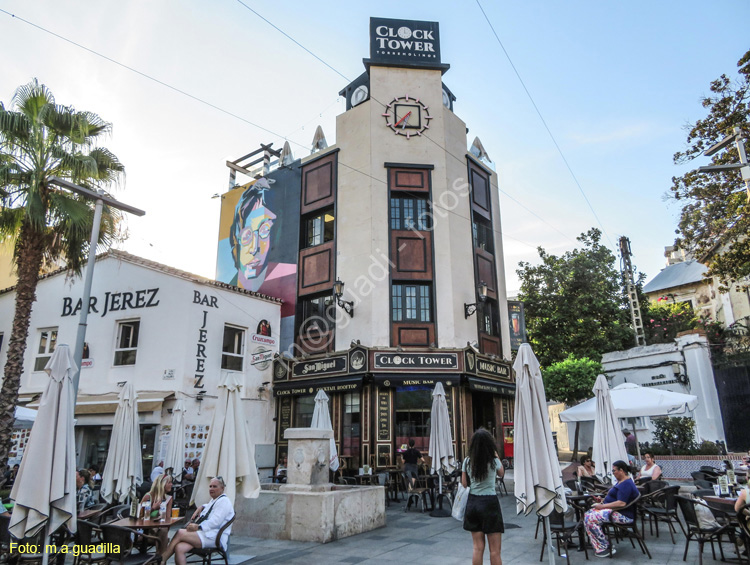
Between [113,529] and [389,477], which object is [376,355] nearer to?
[389,477]

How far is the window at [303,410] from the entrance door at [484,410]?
253 inches

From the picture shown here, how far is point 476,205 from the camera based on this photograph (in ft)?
72.8

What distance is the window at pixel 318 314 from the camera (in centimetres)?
2038

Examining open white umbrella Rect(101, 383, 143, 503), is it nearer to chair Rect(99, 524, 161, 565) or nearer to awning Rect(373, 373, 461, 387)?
chair Rect(99, 524, 161, 565)

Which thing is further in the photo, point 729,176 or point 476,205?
point 476,205

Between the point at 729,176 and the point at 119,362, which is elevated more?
the point at 729,176

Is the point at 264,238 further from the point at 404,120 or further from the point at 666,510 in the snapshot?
the point at 666,510

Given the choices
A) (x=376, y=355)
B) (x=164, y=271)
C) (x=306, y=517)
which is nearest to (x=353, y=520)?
(x=306, y=517)

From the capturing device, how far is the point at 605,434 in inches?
419

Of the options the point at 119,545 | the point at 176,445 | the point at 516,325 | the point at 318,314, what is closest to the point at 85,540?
the point at 119,545

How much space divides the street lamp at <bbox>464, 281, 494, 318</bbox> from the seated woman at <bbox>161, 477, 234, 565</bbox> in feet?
45.7

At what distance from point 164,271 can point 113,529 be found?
13.9 metres

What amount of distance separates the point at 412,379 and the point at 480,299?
474cm

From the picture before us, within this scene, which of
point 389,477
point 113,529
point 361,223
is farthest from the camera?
point 361,223
